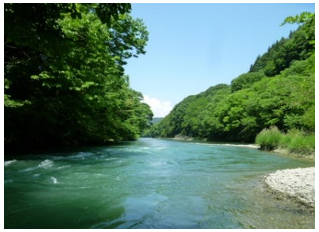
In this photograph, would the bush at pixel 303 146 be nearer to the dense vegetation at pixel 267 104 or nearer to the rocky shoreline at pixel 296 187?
the dense vegetation at pixel 267 104

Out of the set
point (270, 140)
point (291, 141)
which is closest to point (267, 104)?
point (270, 140)

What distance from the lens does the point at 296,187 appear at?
8.45m

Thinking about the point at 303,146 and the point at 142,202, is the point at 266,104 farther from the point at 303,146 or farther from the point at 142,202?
the point at 142,202

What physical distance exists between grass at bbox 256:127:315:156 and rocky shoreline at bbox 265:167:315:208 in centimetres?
1035

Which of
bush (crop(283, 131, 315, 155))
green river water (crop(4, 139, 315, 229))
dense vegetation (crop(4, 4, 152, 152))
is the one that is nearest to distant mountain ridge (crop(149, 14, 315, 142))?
bush (crop(283, 131, 315, 155))

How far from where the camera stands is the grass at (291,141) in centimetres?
1944

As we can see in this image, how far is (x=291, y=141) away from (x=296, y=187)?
1443cm

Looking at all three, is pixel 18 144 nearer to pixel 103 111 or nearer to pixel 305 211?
pixel 103 111

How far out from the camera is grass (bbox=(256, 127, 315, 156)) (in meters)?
19.4

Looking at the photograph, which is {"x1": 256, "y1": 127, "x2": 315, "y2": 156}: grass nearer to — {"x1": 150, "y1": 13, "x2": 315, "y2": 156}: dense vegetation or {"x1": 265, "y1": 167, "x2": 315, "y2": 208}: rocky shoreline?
{"x1": 150, "y1": 13, "x2": 315, "y2": 156}: dense vegetation

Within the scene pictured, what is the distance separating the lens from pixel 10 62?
1383 centimetres

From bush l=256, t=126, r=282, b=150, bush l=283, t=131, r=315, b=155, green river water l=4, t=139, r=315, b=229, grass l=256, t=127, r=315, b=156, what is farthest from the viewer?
bush l=256, t=126, r=282, b=150

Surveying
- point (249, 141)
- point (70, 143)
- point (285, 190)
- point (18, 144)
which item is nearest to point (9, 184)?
point (285, 190)
